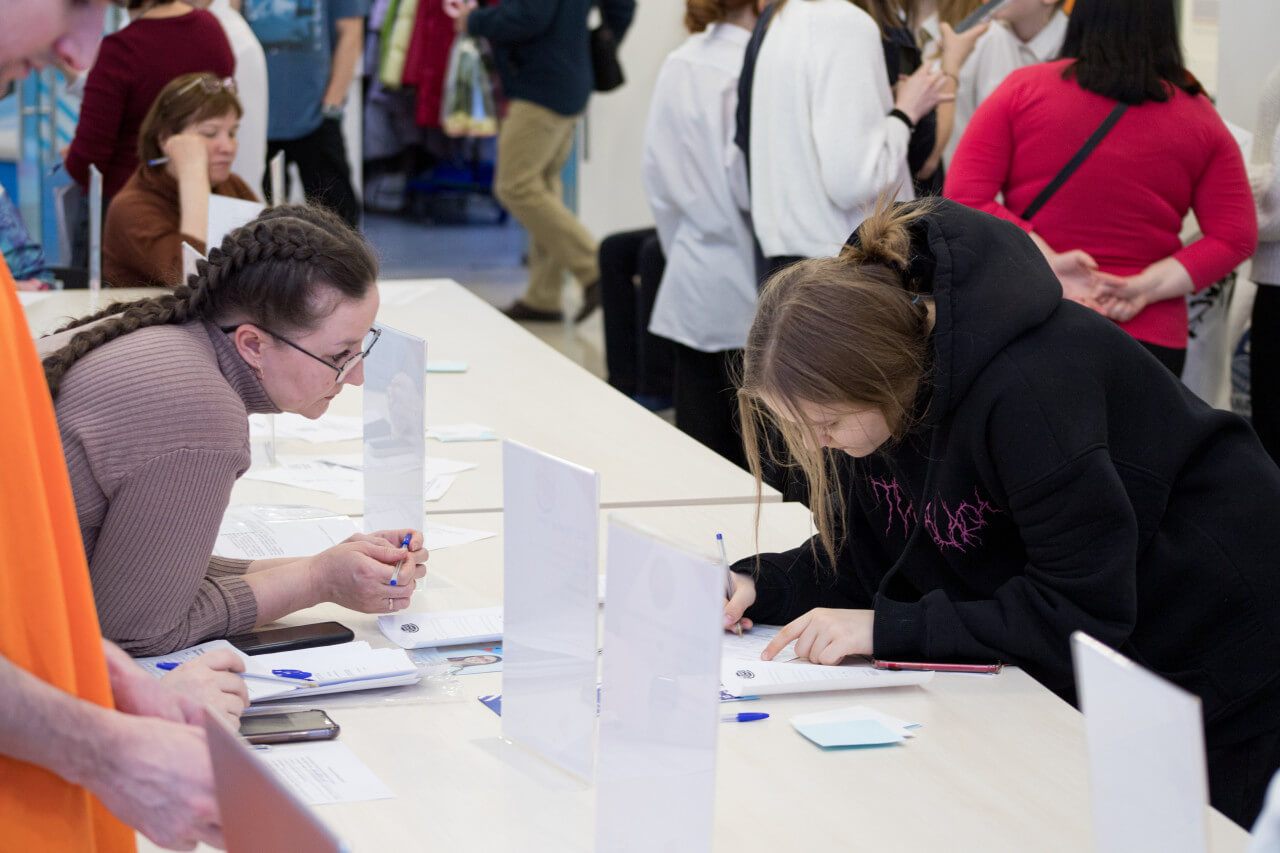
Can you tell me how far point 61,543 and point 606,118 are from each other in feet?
20.8

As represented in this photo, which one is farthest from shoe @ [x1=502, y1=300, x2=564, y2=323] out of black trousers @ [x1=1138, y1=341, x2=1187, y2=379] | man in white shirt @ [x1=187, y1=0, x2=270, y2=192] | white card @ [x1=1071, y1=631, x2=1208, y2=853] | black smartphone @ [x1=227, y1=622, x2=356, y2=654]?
white card @ [x1=1071, y1=631, x2=1208, y2=853]

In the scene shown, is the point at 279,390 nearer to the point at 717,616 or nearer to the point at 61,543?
the point at 61,543

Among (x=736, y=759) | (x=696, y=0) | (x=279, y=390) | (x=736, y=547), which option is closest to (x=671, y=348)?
(x=696, y=0)

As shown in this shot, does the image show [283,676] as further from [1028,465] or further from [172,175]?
[172,175]

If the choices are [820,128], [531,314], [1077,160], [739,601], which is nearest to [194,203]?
[820,128]

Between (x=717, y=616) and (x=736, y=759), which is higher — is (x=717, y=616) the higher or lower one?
the higher one

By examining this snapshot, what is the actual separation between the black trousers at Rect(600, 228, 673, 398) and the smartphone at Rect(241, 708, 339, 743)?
3497mm

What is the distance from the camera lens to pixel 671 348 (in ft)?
15.3

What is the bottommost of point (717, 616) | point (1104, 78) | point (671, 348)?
point (671, 348)

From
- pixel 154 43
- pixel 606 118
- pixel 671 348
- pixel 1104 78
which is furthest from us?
pixel 606 118

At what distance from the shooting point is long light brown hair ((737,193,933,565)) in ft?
4.87

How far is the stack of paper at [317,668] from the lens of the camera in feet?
4.56

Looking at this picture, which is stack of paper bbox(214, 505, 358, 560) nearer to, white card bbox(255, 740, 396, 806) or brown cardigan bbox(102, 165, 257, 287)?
white card bbox(255, 740, 396, 806)

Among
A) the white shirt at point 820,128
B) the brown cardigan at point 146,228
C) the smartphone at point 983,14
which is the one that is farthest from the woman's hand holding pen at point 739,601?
the brown cardigan at point 146,228
